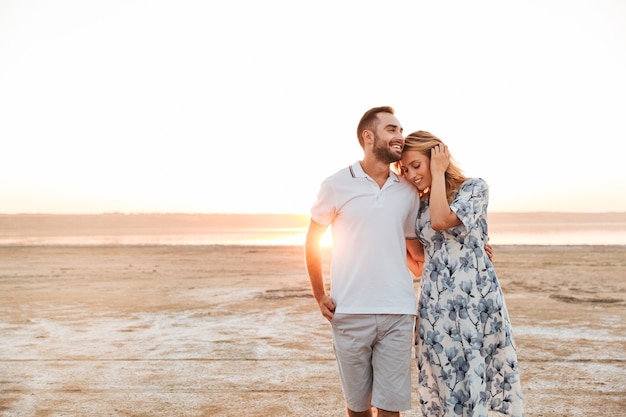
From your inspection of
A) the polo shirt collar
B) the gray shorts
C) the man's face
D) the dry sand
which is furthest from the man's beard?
the dry sand

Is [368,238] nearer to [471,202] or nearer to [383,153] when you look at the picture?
[383,153]

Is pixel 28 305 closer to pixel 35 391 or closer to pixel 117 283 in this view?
pixel 117 283

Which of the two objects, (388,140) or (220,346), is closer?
(388,140)

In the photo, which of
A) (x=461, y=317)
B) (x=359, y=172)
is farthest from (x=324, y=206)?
(x=461, y=317)

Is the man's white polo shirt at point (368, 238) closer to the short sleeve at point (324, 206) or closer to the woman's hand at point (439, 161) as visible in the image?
the short sleeve at point (324, 206)

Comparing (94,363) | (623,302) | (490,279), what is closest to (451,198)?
(490,279)

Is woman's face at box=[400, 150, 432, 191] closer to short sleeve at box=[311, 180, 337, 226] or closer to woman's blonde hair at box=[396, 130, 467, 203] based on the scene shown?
woman's blonde hair at box=[396, 130, 467, 203]

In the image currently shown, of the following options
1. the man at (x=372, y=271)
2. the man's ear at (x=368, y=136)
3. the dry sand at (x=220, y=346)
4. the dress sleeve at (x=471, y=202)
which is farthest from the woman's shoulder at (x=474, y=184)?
the dry sand at (x=220, y=346)

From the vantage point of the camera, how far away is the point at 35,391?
6.05m

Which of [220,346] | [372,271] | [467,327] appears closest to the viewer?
[467,327]

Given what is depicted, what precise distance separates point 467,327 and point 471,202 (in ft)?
2.57

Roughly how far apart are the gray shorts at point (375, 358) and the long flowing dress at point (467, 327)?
153 millimetres

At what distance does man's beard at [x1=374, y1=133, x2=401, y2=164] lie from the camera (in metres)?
3.99

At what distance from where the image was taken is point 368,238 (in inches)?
→ 154
